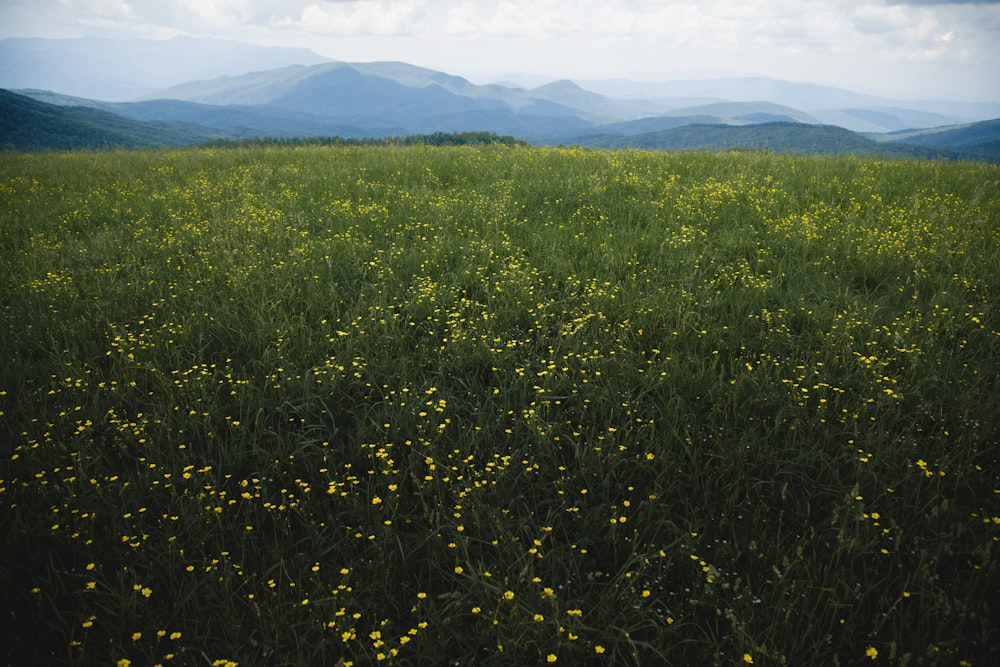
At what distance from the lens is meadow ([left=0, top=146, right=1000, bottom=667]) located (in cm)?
211

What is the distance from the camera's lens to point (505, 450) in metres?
3.02

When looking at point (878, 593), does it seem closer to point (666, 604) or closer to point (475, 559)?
point (666, 604)

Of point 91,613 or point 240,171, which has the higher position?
point 240,171

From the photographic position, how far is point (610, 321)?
4.39m

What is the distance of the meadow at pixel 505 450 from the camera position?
2.11 meters

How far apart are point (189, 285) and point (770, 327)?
5.63 meters

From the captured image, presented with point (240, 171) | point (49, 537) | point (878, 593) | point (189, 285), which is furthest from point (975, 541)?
point (240, 171)

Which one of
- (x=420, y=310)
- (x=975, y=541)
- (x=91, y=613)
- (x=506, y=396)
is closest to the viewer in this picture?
(x=91, y=613)

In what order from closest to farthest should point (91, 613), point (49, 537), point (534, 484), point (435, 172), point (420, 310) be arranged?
point (91, 613) → point (49, 537) → point (534, 484) → point (420, 310) → point (435, 172)

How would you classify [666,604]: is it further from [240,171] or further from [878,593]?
[240,171]

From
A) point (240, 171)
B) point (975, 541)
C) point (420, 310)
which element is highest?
point (240, 171)

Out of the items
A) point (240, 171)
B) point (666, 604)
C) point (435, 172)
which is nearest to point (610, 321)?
point (666, 604)

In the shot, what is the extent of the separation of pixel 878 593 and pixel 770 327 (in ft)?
8.00

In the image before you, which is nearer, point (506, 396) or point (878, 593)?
point (878, 593)
